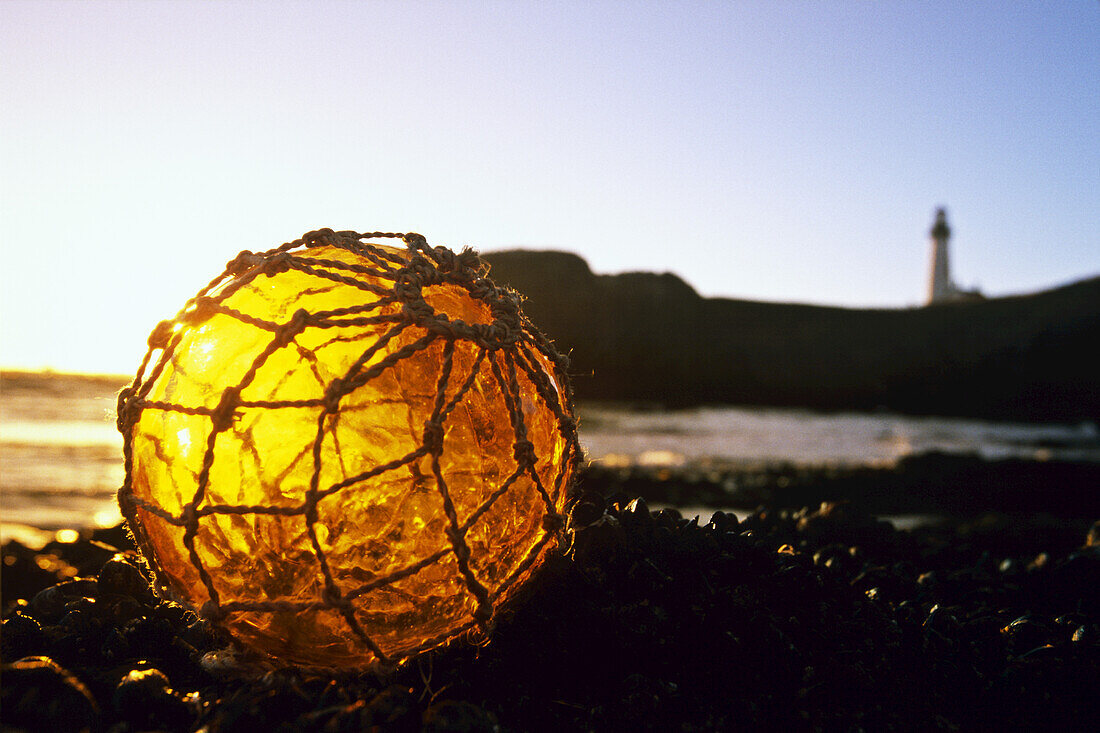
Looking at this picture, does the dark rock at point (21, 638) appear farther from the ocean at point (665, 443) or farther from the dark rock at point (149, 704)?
the ocean at point (665, 443)

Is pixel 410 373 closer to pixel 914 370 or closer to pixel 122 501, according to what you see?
pixel 122 501

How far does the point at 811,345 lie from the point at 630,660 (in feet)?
27.3

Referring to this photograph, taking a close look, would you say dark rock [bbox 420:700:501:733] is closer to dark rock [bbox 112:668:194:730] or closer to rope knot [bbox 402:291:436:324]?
dark rock [bbox 112:668:194:730]

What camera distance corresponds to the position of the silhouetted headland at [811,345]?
830 centimetres

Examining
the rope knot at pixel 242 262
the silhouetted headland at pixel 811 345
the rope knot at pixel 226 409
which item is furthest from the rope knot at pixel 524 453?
the silhouetted headland at pixel 811 345

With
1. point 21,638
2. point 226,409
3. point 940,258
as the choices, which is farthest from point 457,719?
point 940,258

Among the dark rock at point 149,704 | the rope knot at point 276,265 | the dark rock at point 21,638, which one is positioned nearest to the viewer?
the dark rock at point 149,704

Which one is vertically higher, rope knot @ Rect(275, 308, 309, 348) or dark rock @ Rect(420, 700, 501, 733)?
rope knot @ Rect(275, 308, 309, 348)

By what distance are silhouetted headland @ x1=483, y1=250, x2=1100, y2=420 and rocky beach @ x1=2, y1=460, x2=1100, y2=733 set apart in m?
5.35

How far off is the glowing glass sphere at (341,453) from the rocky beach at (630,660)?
193 millimetres

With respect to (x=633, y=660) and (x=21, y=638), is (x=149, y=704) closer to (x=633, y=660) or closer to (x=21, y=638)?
(x=21, y=638)

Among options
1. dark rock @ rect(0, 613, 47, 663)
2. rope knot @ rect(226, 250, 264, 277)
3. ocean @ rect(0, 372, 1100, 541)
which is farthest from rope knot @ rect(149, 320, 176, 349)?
ocean @ rect(0, 372, 1100, 541)

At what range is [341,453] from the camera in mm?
1717

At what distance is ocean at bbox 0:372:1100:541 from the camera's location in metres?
9.52
